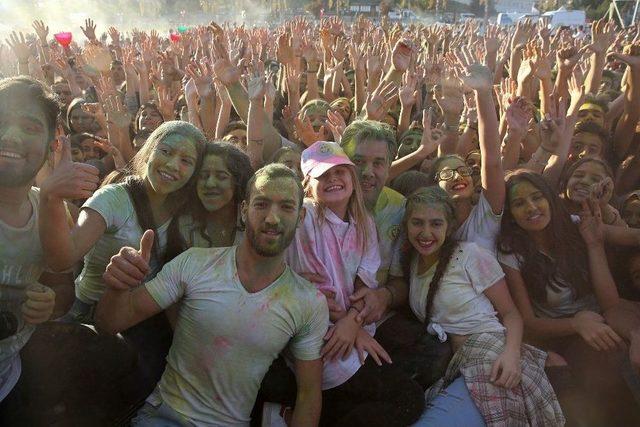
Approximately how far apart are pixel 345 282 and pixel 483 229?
3.04 ft

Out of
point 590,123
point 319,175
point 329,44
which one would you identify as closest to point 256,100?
point 319,175

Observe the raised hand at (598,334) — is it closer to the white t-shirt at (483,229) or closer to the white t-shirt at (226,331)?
the white t-shirt at (483,229)

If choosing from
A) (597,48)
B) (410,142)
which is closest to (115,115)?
(410,142)

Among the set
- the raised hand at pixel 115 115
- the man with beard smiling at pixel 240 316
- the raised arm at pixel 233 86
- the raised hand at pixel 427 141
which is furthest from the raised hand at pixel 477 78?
the raised hand at pixel 115 115

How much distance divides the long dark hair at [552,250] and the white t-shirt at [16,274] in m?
2.36

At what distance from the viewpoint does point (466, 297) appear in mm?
2682

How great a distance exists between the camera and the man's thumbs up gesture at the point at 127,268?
6.81 ft

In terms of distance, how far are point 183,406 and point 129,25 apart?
34774mm

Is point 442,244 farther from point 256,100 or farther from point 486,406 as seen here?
point 256,100

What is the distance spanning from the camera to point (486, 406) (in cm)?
250

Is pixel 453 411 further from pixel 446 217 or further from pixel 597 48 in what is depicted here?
pixel 597 48

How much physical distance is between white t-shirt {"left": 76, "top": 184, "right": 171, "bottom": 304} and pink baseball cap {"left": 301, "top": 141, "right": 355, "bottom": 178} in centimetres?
81

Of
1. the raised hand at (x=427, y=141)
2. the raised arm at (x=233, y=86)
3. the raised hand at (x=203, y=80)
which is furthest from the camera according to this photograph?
the raised hand at (x=203, y=80)

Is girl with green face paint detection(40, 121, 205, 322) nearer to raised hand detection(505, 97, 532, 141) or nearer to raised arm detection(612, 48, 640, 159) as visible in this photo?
raised hand detection(505, 97, 532, 141)
